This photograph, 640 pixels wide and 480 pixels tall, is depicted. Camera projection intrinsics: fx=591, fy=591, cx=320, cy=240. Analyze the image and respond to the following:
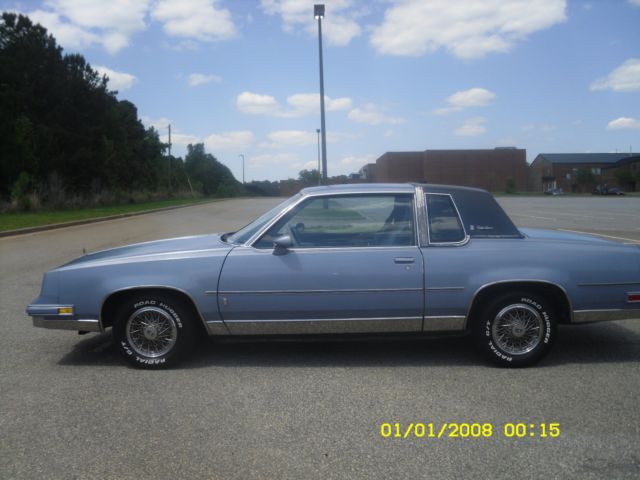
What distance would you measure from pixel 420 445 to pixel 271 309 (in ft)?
5.54

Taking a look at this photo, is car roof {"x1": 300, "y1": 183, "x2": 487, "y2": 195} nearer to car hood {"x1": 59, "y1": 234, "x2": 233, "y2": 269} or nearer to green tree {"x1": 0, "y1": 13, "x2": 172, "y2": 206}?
car hood {"x1": 59, "y1": 234, "x2": 233, "y2": 269}

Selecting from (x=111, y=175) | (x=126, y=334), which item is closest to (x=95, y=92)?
(x=111, y=175)

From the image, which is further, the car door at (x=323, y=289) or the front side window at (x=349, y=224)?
the front side window at (x=349, y=224)

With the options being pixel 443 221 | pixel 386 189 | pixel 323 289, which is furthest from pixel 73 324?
pixel 443 221

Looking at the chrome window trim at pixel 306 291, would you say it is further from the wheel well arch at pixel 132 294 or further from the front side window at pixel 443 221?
the front side window at pixel 443 221

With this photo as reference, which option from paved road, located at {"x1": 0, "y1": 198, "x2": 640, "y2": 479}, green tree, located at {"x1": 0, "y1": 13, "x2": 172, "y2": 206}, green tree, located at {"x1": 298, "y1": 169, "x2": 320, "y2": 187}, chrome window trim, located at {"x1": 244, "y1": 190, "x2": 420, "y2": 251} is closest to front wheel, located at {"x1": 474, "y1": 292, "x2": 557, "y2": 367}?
paved road, located at {"x1": 0, "y1": 198, "x2": 640, "y2": 479}

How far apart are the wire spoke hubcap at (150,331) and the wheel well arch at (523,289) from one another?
2.39 m

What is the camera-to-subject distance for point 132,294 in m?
4.74

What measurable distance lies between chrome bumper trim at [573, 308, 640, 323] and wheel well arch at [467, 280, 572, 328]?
0.22ft

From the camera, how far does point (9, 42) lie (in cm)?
3894

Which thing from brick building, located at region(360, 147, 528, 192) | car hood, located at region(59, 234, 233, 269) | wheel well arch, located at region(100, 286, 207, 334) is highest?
brick building, located at region(360, 147, 528, 192)

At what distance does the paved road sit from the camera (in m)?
3.19

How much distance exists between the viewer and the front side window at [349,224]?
189 inches

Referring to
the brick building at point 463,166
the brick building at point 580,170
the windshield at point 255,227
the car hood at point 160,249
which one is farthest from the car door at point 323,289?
the brick building at point 580,170
